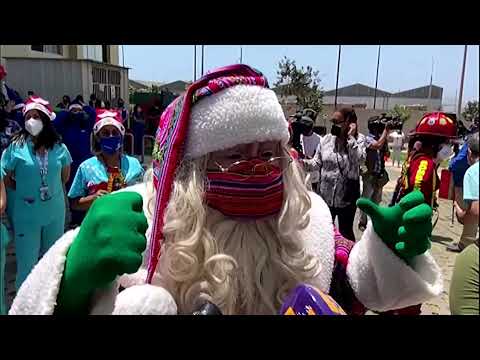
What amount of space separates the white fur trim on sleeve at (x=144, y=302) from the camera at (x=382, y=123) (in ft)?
9.31

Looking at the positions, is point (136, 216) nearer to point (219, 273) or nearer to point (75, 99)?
point (219, 273)

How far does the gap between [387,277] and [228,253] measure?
374 millimetres

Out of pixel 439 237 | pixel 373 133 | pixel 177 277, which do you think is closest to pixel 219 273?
pixel 177 277

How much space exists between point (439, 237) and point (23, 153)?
87.7 inches

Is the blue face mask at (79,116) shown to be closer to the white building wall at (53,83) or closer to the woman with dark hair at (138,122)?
the white building wall at (53,83)

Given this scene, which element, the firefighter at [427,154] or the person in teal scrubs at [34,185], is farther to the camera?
the person in teal scrubs at [34,185]

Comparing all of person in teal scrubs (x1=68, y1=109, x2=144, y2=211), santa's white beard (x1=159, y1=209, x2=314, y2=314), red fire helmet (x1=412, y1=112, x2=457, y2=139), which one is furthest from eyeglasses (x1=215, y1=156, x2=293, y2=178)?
person in teal scrubs (x1=68, y1=109, x2=144, y2=211)

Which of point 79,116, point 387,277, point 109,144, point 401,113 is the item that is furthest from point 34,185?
point 401,113

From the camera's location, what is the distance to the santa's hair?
1002mm

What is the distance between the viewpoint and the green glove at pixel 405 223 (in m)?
0.89

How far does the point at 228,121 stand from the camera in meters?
1.03

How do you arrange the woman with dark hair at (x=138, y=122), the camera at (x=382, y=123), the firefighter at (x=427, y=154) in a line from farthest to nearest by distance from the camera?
the woman with dark hair at (x=138, y=122), the camera at (x=382, y=123), the firefighter at (x=427, y=154)

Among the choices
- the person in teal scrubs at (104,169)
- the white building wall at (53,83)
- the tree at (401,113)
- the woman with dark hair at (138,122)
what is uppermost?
the white building wall at (53,83)

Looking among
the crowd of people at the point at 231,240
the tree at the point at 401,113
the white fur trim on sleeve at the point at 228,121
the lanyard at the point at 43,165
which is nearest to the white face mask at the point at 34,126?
the lanyard at the point at 43,165
